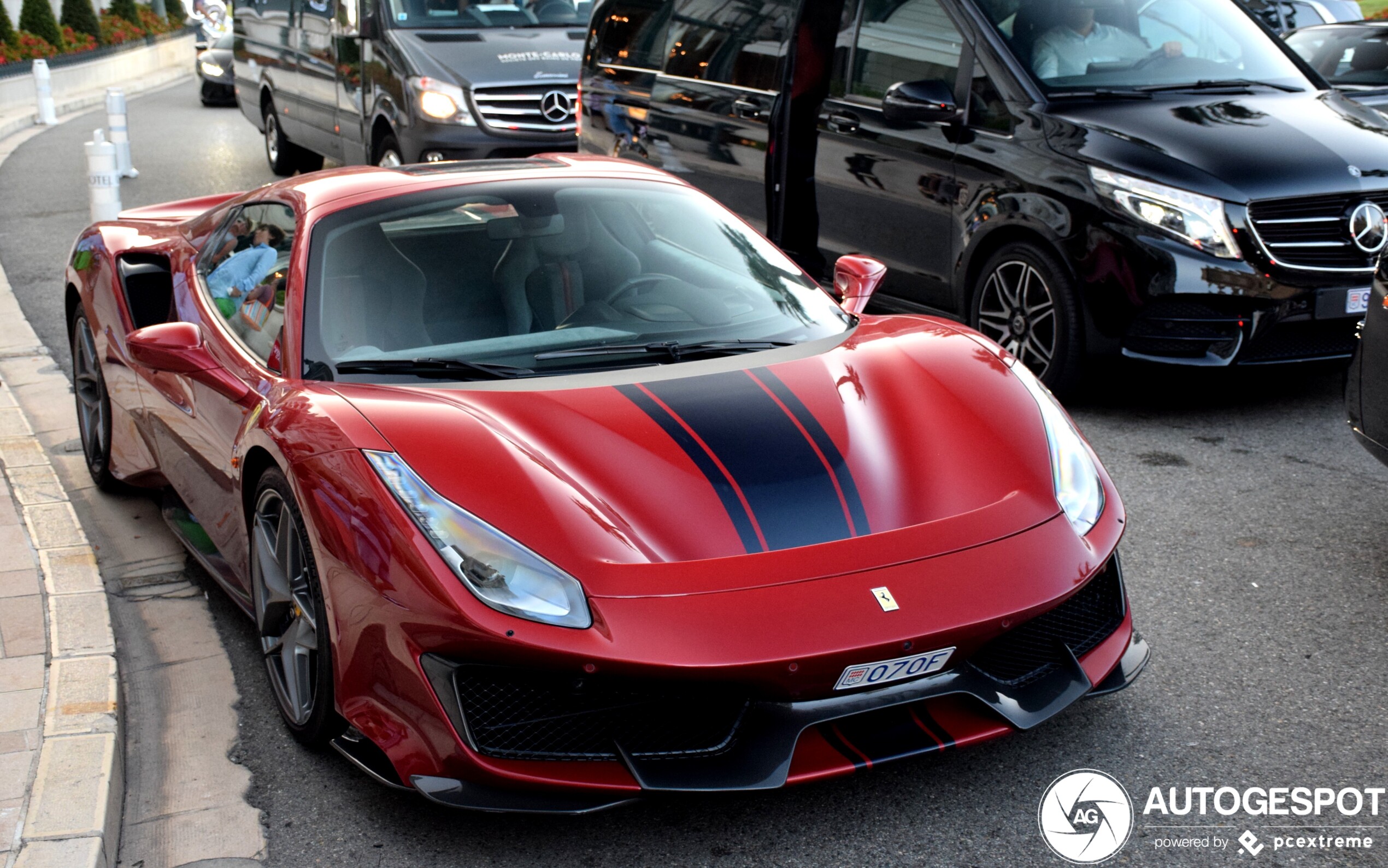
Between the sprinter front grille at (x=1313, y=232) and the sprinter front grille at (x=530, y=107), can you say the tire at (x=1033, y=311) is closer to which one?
the sprinter front grille at (x=1313, y=232)

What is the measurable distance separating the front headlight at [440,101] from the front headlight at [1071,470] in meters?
6.93

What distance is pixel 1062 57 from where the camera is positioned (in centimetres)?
631

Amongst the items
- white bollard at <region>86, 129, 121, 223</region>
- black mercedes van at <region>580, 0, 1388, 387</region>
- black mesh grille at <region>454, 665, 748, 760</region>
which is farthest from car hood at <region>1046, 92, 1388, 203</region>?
white bollard at <region>86, 129, 121, 223</region>

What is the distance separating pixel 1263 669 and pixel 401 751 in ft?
7.12

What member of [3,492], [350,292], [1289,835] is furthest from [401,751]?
[3,492]

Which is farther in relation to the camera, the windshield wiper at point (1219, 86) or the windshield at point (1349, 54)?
the windshield at point (1349, 54)

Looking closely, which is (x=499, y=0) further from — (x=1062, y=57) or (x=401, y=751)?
(x=401, y=751)

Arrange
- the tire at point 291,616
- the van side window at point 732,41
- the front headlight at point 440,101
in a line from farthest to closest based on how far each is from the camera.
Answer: the front headlight at point 440,101 → the van side window at point 732,41 → the tire at point 291,616

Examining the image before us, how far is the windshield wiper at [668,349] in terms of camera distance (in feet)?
11.9

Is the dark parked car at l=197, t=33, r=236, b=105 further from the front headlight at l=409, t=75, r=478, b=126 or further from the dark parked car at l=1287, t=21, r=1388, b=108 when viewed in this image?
the dark parked car at l=1287, t=21, r=1388, b=108

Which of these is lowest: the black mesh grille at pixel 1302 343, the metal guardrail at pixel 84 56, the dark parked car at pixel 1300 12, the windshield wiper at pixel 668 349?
the metal guardrail at pixel 84 56

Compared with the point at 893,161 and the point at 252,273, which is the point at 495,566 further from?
the point at 893,161

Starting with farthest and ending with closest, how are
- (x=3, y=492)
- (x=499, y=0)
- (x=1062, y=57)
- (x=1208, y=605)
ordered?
(x=499, y=0) → (x=1062, y=57) → (x=3, y=492) → (x=1208, y=605)

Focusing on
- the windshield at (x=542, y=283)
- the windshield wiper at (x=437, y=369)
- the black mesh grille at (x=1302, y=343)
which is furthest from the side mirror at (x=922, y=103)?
the windshield wiper at (x=437, y=369)
